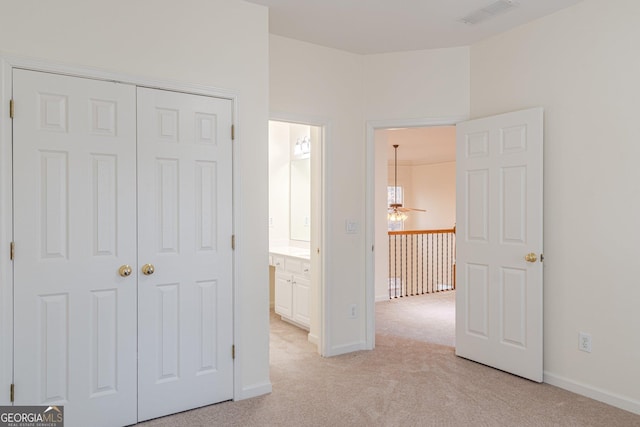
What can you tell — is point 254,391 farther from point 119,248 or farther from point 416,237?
point 416,237

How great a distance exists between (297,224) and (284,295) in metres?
1.02

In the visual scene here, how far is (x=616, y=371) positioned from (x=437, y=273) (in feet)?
16.6

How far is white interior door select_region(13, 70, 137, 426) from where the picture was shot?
238 centimetres

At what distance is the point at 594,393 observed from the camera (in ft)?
10.1

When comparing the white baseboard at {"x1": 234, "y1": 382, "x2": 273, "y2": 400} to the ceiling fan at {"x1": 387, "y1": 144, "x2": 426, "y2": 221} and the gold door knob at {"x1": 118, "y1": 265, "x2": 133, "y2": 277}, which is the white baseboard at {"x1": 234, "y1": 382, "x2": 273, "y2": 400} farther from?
the ceiling fan at {"x1": 387, "y1": 144, "x2": 426, "y2": 221}

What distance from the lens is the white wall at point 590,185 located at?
2.93 m

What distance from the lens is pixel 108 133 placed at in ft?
8.51

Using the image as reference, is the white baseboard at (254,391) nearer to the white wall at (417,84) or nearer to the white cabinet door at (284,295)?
the white cabinet door at (284,295)

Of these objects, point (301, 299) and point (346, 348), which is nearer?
point (346, 348)

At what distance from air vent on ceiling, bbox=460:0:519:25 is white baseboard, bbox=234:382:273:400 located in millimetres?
3163

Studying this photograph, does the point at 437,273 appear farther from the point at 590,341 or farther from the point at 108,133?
the point at 108,133

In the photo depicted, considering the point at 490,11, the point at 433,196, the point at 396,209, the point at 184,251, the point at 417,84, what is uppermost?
the point at 490,11

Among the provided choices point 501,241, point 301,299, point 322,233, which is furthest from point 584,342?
point 301,299

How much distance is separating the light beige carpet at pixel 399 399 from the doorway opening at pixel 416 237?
682 millimetres
